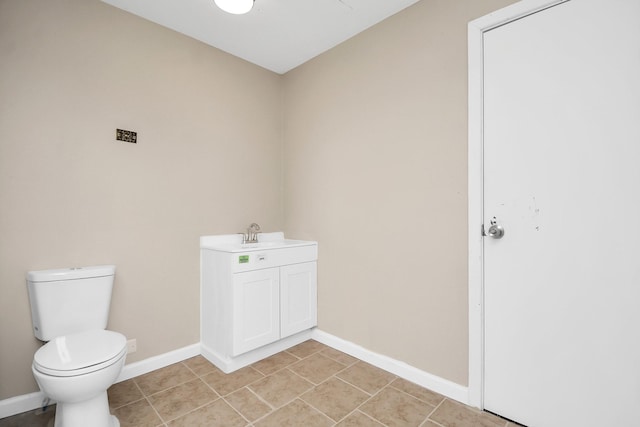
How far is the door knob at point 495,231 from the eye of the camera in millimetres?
1611

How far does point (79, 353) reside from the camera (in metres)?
1.40

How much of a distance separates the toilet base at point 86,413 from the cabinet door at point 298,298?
119 cm

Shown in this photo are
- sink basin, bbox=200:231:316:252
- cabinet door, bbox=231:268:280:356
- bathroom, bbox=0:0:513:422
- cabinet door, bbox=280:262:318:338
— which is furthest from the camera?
cabinet door, bbox=280:262:318:338

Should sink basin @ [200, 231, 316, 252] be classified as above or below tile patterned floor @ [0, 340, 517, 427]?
above

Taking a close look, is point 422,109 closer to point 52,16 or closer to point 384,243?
point 384,243

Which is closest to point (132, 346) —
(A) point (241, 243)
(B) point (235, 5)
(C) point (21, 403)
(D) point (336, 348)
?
(C) point (21, 403)

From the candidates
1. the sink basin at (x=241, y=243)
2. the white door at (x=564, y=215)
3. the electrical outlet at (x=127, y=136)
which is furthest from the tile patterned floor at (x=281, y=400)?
the electrical outlet at (x=127, y=136)

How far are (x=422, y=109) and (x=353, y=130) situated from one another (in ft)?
1.90

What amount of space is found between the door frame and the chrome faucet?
5.74 ft

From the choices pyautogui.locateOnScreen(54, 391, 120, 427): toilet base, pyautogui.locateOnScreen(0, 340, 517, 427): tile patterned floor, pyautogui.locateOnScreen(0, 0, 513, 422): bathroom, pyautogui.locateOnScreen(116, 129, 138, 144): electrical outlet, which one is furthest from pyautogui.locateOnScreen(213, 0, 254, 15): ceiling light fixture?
pyautogui.locateOnScreen(0, 340, 517, 427): tile patterned floor

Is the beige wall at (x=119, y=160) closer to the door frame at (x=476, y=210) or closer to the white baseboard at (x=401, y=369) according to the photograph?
the white baseboard at (x=401, y=369)

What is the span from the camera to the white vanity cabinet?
2111mm

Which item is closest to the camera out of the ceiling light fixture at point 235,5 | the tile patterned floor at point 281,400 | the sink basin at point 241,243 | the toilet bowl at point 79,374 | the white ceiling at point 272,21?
the toilet bowl at point 79,374

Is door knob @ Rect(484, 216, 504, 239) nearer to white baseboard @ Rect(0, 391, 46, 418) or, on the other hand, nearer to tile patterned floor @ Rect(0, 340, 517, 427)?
tile patterned floor @ Rect(0, 340, 517, 427)
